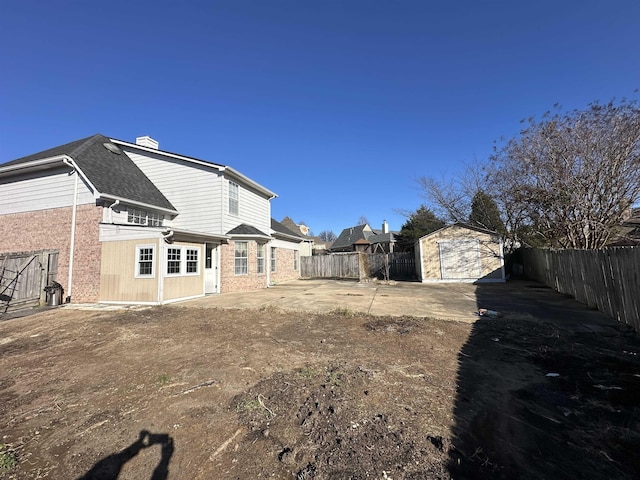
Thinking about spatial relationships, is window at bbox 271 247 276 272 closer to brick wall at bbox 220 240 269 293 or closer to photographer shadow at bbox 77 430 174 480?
brick wall at bbox 220 240 269 293

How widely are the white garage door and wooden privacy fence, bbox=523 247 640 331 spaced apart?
454cm

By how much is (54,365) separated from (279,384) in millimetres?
4097

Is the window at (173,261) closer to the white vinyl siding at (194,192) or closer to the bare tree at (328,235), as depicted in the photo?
the white vinyl siding at (194,192)

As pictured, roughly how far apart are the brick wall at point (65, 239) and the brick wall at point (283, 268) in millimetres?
8918

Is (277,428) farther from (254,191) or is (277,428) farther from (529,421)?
(254,191)

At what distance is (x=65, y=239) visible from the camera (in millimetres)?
11156

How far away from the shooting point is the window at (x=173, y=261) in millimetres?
10184

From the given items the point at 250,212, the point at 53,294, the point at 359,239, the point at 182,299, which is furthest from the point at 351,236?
the point at 53,294

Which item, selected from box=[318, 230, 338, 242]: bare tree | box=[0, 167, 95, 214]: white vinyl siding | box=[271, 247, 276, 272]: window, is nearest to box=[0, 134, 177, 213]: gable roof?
box=[0, 167, 95, 214]: white vinyl siding

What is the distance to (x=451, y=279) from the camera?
1670 cm

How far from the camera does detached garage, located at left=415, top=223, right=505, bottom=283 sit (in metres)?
16.1

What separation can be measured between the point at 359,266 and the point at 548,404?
53.9 feet

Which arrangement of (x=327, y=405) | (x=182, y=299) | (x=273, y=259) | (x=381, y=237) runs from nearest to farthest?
(x=327, y=405) < (x=182, y=299) < (x=273, y=259) < (x=381, y=237)

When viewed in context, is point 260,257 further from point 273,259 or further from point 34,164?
point 34,164
